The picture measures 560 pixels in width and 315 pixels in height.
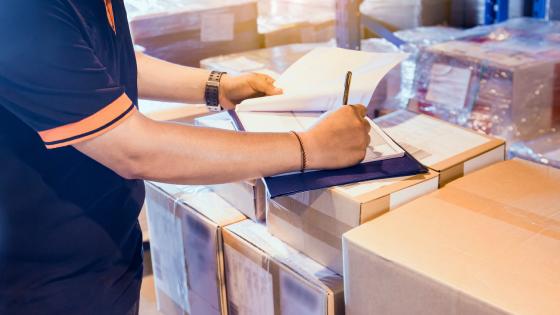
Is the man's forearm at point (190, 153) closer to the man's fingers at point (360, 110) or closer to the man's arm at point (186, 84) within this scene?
the man's fingers at point (360, 110)

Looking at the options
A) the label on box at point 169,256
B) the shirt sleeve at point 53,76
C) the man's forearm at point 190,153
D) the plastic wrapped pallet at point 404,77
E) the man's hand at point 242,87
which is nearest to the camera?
the shirt sleeve at point 53,76

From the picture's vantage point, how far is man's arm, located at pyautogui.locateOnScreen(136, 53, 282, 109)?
1.45 metres

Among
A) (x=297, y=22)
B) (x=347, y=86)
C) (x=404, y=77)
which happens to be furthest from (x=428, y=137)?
(x=297, y=22)

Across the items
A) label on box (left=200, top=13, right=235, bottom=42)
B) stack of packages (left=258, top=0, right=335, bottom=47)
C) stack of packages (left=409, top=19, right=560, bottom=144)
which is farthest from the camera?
stack of packages (left=258, top=0, right=335, bottom=47)

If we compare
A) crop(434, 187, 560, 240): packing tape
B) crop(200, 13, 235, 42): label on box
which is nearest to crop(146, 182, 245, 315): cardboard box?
crop(434, 187, 560, 240): packing tape

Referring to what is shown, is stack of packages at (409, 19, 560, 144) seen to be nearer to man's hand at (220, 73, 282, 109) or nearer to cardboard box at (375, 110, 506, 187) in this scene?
cardboard box at (375, 110, 506, 187)

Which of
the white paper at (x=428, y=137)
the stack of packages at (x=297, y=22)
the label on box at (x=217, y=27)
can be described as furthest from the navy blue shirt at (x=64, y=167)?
the stack of packages at (x=297, y=22)

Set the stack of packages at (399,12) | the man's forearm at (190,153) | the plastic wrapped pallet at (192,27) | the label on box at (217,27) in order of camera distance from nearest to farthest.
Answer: the man's forearm at (190,153) < the plastic wrapped pallet at (192,27) < the label on box at (217,27) < the stack of packages at (399,12)

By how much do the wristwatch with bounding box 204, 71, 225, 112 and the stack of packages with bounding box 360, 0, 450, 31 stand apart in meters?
1.41

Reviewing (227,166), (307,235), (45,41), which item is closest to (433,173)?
(307,235)

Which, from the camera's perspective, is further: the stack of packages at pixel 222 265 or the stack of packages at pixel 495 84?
the stack of packages at pixel 495 84

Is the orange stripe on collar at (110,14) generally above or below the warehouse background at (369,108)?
above

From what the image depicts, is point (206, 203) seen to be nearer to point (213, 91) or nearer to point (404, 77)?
point (213, 91)

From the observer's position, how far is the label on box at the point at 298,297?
1188mm
